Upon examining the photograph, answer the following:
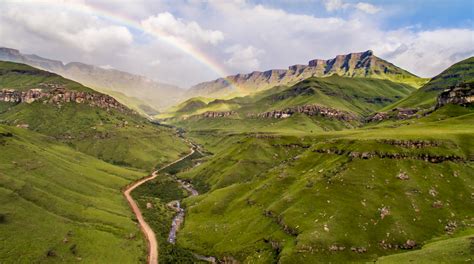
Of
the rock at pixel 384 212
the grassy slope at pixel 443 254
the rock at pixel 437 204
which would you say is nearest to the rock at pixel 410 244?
the grassy slope at pixel 443 254

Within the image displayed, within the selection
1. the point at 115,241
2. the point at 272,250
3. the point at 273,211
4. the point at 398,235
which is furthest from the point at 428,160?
the point at 115,241

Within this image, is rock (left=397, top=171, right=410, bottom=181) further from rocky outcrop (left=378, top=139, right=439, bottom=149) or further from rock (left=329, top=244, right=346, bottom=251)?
rock (left=329, top=244, right=346, bottom=251)

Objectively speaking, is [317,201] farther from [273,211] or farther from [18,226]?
[18,226]

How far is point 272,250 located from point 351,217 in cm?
3617

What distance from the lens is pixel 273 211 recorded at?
577 feet

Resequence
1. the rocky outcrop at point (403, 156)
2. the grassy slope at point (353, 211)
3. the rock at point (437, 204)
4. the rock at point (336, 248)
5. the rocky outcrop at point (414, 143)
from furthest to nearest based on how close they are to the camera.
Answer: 1. the rocky outcrop at point (414, 143)
2. the rocky outcrop at point (403, 156)
3. the rock at point (437, 204)
4. the grassy slope at point (353, 211)
5. the rock at point (336, 248)

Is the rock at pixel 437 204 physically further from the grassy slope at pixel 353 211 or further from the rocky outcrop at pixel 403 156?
the rocky outcrop at pixel 403 156

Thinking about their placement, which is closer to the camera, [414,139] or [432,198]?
[432,198]

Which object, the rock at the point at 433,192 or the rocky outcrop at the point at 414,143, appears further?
the rocky outcrop at the point at 414,143

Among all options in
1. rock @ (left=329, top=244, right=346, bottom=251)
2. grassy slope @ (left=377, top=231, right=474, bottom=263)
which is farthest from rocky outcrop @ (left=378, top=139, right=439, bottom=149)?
rock @ (left=329, top=244, right=346, bottom=251)

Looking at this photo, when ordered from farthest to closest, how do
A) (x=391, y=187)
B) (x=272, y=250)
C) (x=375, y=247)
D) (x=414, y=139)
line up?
(x=414, y=139)
(x=391, y=187)
(x=272, y=250)
(x=375, y=247)

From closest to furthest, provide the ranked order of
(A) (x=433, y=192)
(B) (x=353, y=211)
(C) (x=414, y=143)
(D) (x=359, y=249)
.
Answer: (D) (x=359, y=249) → (B) (x=353, y=211) → (A) (x=433, y=192) → (C) (x=414, y=143)

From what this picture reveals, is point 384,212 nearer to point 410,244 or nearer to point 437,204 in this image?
point 410,244

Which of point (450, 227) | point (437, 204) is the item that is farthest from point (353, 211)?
point (450, 227)
